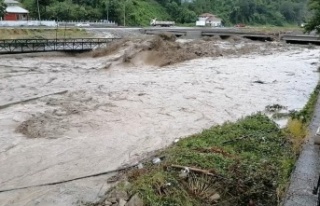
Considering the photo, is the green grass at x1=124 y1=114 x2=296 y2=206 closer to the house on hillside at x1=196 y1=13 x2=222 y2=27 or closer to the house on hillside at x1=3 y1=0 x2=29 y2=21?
the house on hillside at x1=3 y1=0 x2=29 y2=21

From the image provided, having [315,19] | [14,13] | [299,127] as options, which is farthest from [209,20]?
[299,127]

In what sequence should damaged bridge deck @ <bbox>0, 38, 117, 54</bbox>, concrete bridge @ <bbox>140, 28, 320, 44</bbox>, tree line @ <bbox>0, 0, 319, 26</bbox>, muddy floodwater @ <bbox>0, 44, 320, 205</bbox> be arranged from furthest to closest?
tree line @ <bbox>0, 0, 319, 26</bbox>, concrete bridge @ <bbox>140, 28, 320, 44</bbox>, damaged bridge deck @ <bbox>0, 38, 117, 54</bbox>, muddy floodwater @ <bbox>0, 44, 320, 205</bbox>

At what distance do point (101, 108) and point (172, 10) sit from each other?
90.2m

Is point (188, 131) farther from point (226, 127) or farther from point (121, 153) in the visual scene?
point (121, 153)

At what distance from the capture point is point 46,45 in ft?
134

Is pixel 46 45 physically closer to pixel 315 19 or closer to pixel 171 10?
pixel 315 19

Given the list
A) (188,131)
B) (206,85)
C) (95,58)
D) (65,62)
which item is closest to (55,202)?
(188,131)

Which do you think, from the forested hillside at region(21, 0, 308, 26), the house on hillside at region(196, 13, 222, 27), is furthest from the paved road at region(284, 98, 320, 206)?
the house on hillside at region(196, 13, 222, 27)

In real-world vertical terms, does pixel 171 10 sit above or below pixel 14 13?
above

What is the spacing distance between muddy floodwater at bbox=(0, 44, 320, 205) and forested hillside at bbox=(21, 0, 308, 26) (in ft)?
125

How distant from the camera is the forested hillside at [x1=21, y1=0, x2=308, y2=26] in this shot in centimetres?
7262

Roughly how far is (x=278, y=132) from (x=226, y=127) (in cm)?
185

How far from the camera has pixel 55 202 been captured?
10.1 metres

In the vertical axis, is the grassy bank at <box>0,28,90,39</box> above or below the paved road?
above
